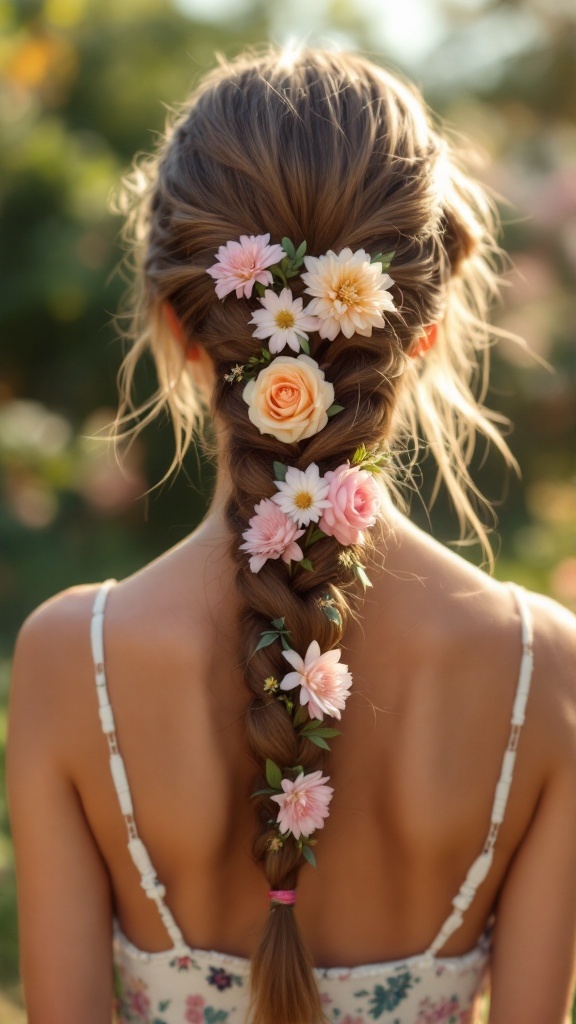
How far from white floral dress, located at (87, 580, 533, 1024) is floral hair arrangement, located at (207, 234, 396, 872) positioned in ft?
0.85

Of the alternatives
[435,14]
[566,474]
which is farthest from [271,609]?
[435,14]

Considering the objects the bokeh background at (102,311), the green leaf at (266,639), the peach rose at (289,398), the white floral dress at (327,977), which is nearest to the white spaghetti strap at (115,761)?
the white floral dress at (327,977)

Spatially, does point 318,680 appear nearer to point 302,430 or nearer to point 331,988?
point 302,430

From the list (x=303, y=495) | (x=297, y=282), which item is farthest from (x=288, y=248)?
(x=303, y=495)

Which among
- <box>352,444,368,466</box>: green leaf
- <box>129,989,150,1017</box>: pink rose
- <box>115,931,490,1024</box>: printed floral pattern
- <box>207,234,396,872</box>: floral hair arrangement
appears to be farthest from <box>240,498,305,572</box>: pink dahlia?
<box>129,989,150,1017</box>: pink rose

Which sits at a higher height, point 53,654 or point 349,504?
point 349,504

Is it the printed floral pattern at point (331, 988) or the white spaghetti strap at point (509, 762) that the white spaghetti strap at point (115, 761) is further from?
the white spaghetti strap at point (509, 762)

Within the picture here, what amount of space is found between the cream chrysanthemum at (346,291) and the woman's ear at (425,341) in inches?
5.8

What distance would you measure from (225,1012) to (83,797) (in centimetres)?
40

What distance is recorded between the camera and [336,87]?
133cm

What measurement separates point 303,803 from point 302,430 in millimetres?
488

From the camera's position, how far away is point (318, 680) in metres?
1.27

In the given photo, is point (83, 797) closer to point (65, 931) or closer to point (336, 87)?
point (65, 931)

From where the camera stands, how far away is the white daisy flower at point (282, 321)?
125 centimetres
